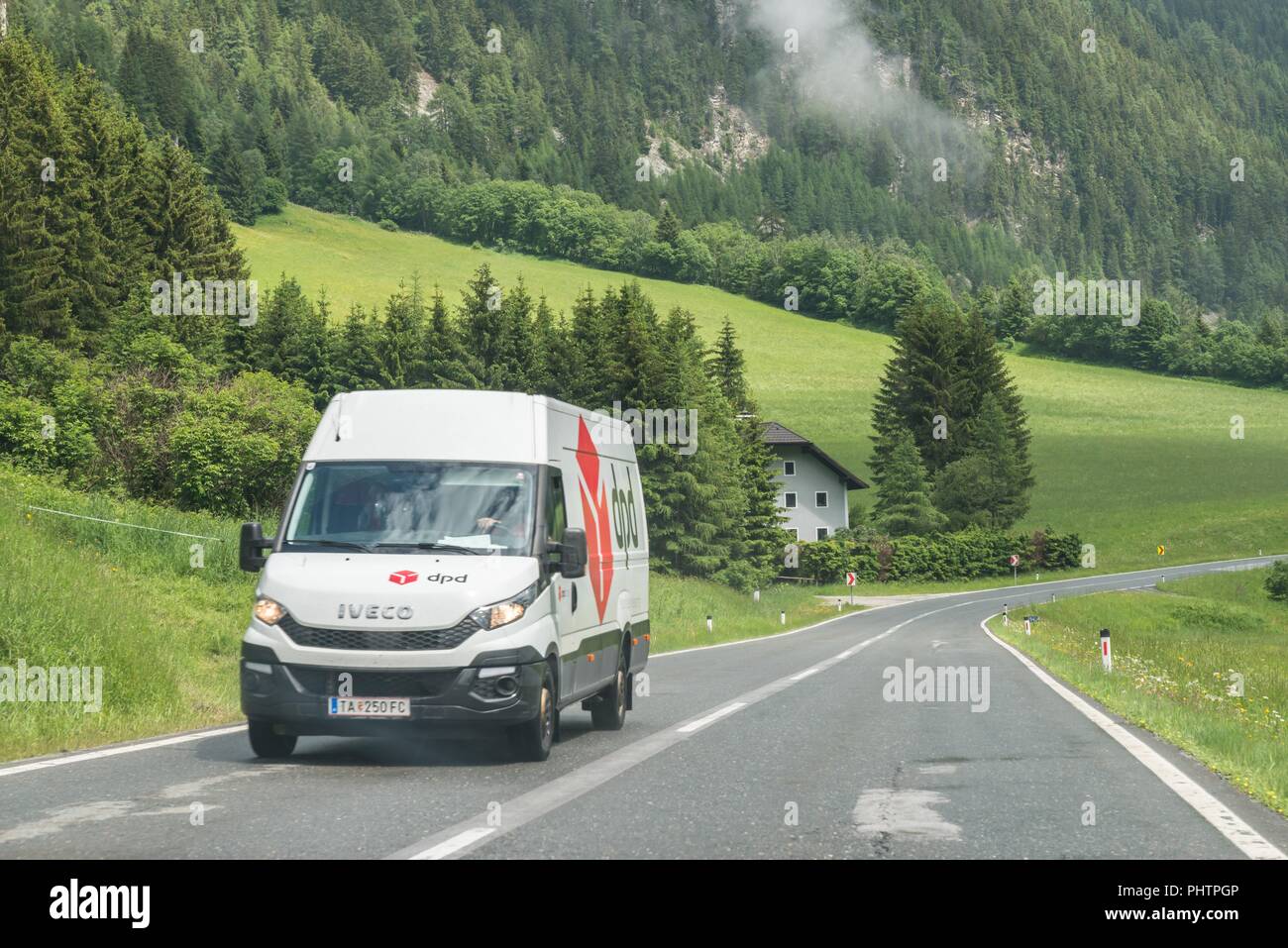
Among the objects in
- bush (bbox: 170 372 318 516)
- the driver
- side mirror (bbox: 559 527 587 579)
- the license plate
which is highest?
bush (bbox: 170 372 318 516)

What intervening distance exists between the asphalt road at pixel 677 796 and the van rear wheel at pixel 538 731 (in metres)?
0.14

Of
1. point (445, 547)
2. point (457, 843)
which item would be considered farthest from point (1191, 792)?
point (445, 547)

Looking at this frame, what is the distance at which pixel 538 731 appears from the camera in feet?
32.9

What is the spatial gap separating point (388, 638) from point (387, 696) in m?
0.40

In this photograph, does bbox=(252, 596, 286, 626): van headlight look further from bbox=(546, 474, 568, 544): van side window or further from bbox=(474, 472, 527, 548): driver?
bbox=(546, 474, 568, 544): van side window

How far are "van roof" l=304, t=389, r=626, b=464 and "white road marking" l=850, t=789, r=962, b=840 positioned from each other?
391 centimetres

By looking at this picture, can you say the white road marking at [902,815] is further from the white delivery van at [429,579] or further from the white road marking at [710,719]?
the white road marking at [710,719]

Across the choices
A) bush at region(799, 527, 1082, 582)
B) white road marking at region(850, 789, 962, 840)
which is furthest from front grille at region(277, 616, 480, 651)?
bush at region(799, 527, 1082, 582)

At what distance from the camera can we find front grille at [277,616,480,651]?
951cm

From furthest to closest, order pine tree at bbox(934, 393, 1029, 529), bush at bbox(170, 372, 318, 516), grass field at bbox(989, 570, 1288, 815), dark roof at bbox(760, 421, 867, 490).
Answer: dark roof at bbox(760, 421, 867, 490) → pine tree at bbox(934, 393, 1029, 529) → bush at bbox(170, 372, 318, 516) → grass field at bbox(989, 570, 1288, 815)

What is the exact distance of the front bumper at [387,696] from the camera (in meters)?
9.49

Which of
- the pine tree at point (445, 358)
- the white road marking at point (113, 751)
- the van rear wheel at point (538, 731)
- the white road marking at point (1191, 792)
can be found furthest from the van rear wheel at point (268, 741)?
the pine tree at point (445, 358)
